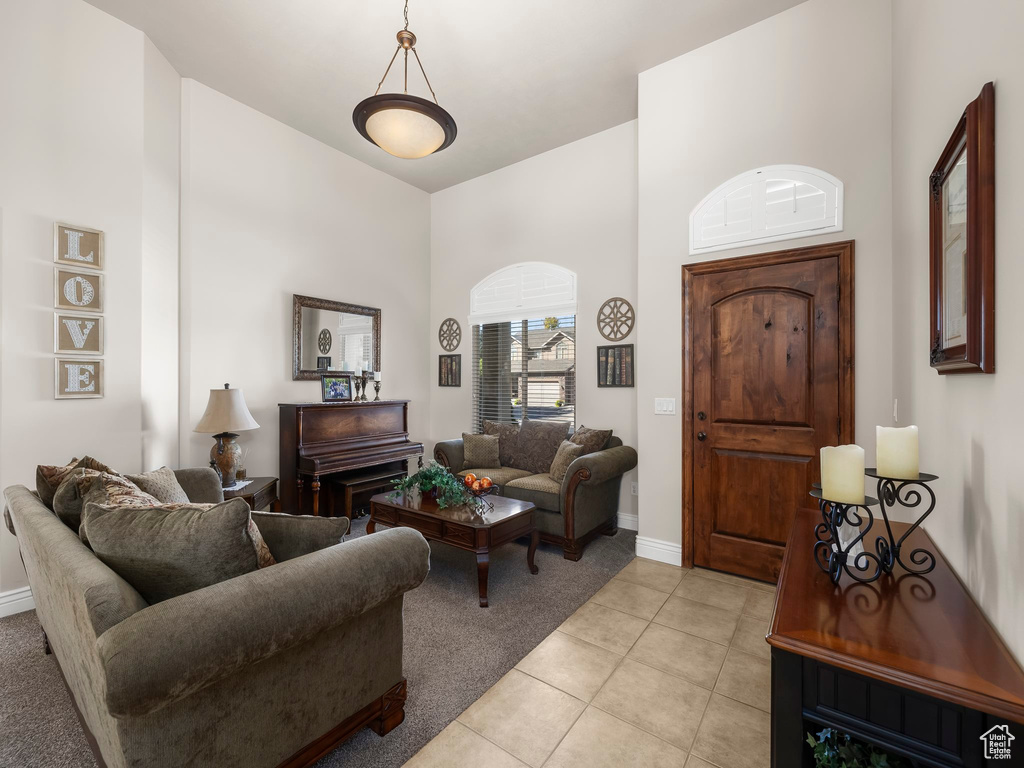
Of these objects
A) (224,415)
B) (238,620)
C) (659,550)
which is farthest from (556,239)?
(238,620)

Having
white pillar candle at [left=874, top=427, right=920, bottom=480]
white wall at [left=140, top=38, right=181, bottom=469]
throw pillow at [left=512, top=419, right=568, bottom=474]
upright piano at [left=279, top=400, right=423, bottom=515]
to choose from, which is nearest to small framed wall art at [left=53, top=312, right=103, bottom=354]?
white wall at [left=140, top=38, right=181, bottom=469]

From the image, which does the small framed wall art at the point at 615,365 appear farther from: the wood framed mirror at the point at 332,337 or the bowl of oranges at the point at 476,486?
the wood framed mirror at the point at 332,337

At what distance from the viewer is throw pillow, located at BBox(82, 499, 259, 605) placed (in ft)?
4.15

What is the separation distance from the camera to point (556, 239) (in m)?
4.80

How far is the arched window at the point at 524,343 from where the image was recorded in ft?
15.6

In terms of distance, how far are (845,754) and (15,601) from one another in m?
4.01

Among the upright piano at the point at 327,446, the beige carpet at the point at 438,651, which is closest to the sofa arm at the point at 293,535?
the beige carpet at the point at 438,651

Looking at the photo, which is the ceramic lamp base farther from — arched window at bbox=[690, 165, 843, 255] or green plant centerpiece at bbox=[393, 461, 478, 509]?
arched window at bbox=[690, 165, 843, 255]

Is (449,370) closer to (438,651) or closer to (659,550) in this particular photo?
(659,550)

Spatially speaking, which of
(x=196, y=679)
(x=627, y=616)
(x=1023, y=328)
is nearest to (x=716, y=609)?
(x=627, y=616)

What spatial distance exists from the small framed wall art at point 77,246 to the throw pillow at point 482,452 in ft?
9.85

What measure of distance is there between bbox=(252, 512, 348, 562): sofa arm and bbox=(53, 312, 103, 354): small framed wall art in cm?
230

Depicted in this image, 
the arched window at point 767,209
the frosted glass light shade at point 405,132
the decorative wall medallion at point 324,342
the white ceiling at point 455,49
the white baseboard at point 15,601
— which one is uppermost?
the white ceiling at point 455,49

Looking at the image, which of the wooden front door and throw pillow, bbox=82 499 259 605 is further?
the wooden front door
